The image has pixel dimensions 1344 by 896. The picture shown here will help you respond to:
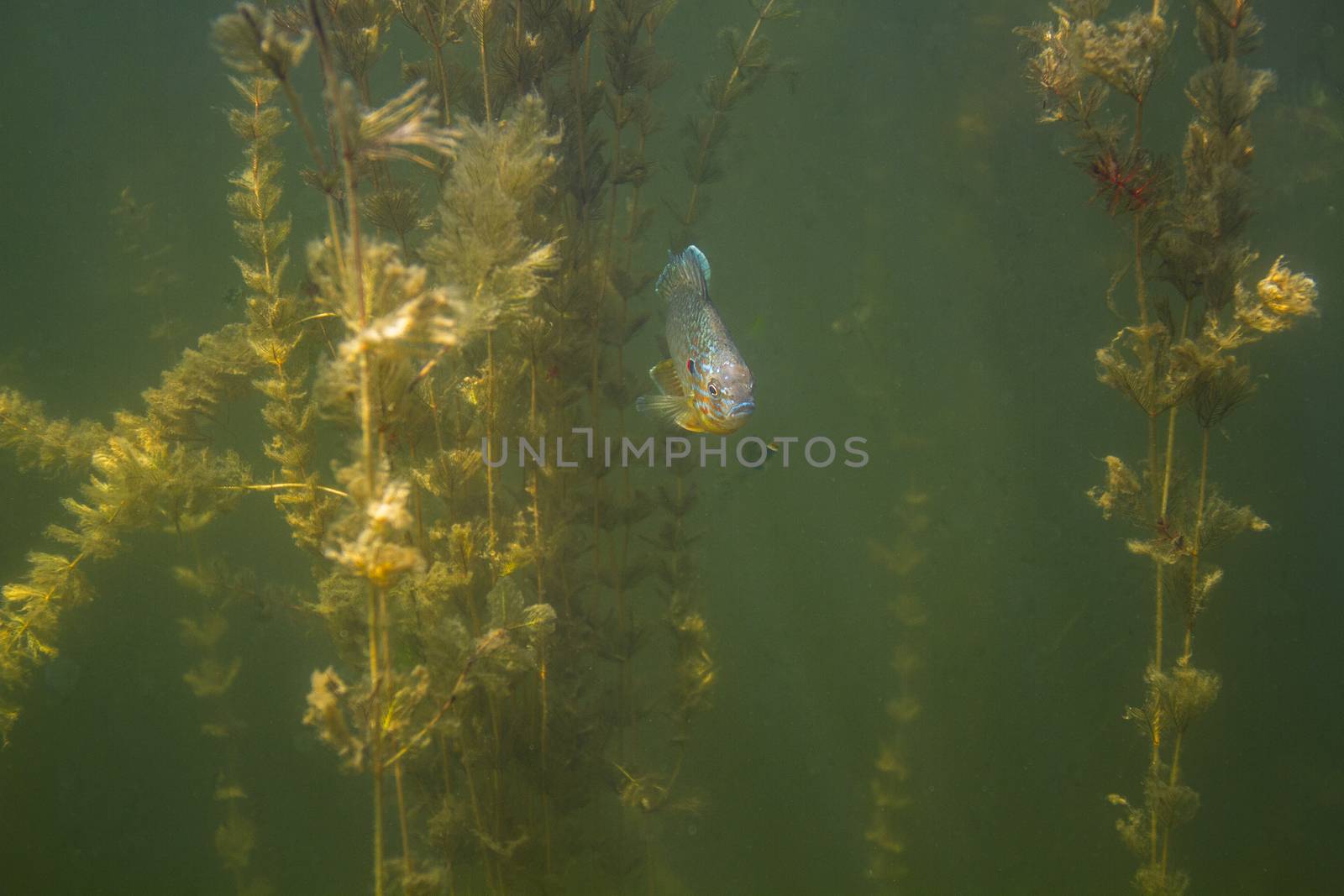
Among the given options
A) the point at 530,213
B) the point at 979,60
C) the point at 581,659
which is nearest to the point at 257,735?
the point at 581,659

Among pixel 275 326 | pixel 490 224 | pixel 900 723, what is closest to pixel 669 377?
pixel 490 224

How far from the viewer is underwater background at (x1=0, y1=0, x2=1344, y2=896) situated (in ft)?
26.7

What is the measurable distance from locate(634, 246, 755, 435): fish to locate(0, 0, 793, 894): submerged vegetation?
0.75m

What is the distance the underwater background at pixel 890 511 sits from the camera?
8148 mm

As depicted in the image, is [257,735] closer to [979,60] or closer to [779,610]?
[779,610]

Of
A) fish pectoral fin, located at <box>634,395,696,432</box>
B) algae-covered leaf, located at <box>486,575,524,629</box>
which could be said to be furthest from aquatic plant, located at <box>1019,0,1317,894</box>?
algae-covered leaf, located at <box>486,575,524,629</box>

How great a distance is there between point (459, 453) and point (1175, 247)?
14.1 ft

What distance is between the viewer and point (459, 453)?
3789 mm

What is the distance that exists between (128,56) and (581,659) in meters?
9.57

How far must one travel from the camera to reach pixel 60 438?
16.4 feet

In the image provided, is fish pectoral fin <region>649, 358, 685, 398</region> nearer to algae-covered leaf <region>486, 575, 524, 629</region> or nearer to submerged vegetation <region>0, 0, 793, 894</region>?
submerged vegetation <region>0, 0, 793, 894</region>

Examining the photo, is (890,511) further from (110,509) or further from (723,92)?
(110,509)

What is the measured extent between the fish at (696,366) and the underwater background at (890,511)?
4393 mm

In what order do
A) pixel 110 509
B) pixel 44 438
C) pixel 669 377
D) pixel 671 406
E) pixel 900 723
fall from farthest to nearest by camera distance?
pixel 900 723
pixel 44 438
pixel 110 509
pixel 669 377
pixel 671 406
